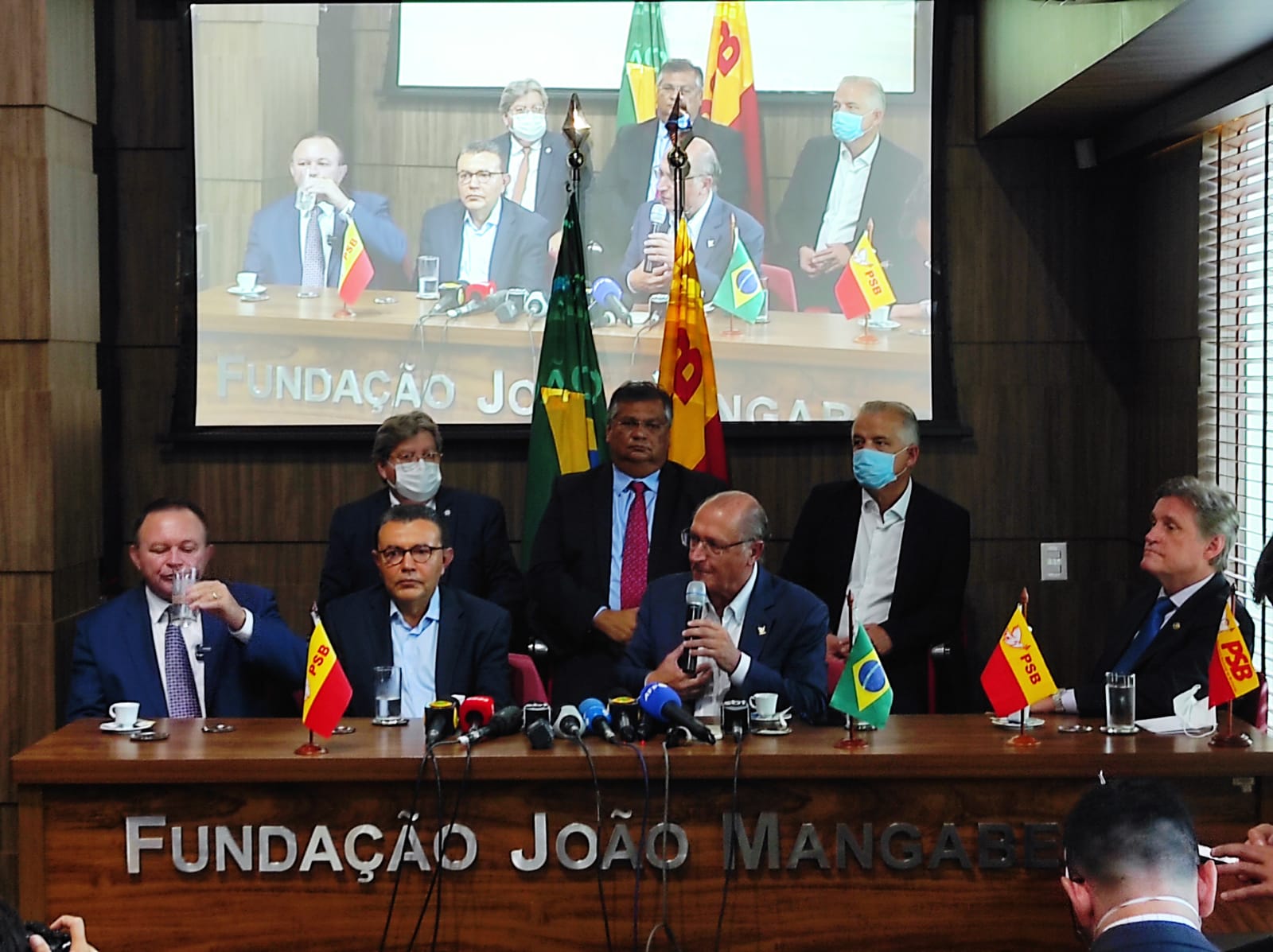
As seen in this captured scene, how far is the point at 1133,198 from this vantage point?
17.7 ft

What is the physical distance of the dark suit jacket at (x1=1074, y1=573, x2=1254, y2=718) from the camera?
3633 mm

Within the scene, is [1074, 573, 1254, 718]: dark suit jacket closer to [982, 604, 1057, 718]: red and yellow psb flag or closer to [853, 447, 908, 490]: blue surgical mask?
[982, 604, 1057, 718]: red and yellow psb flag

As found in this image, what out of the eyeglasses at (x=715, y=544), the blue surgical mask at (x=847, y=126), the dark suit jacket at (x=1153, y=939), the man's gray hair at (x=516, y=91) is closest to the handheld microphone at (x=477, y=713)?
the eyeglasses at (x=715, y=544)

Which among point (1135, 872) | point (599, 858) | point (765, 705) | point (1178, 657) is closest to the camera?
point (1135, 872)

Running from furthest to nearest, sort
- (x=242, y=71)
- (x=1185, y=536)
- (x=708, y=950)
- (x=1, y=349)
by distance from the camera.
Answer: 1. (x=242, y=71)
2. (x=1, y=349)
3. (x=1185, y=536)
4. (x=708, y=950)

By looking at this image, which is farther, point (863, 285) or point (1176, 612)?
point (863, 285)

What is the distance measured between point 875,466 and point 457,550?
1.27 metres

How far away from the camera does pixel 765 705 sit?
11.3ft

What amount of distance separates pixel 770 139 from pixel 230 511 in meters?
2.21

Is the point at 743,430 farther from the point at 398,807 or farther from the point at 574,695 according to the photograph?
the point at 398,807

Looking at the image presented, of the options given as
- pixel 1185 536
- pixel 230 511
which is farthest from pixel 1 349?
pixel 1185 536

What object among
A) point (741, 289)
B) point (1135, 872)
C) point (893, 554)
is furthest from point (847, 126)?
point (1135, 872)

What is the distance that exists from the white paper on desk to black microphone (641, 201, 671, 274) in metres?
2.47

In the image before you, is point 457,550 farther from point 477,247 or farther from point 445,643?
point 477,247
